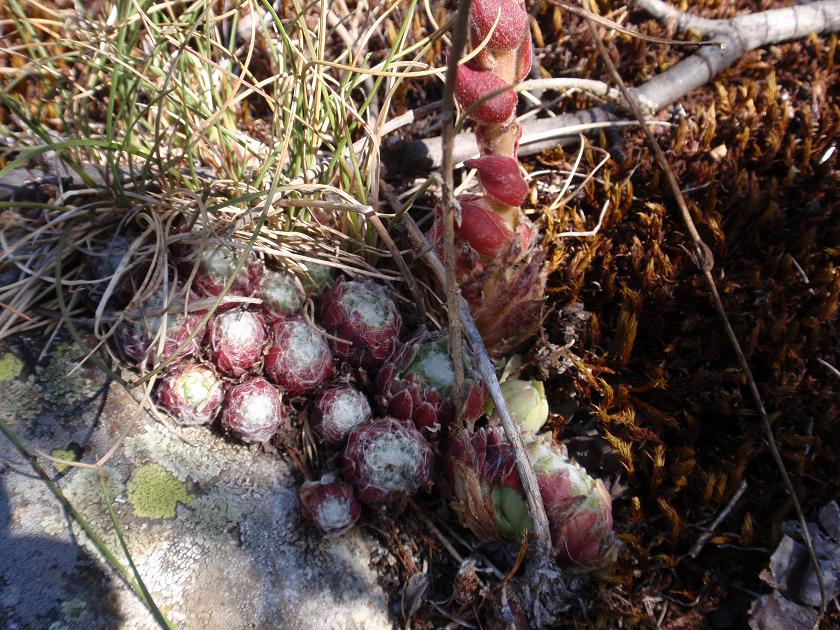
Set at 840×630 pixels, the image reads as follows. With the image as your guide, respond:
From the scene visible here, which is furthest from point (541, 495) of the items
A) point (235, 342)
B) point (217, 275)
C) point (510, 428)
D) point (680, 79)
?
point (680, 79)

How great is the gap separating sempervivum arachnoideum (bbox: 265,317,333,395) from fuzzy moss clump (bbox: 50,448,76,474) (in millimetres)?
547

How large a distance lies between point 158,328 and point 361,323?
572mm

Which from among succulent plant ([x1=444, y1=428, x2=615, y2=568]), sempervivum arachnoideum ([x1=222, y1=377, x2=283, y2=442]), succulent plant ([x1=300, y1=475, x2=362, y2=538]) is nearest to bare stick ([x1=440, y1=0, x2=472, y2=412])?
succulent plant ([x1=444, y1=428, x2=615, y2=568])

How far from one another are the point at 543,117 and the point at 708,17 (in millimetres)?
888

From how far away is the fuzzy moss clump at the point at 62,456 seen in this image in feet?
5.37

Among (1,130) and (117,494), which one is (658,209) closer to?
(117,494)

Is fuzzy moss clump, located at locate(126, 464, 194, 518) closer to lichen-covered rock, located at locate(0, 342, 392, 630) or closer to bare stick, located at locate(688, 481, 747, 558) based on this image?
lichen-covered rock, located at locate(0, 342, 392, 630)

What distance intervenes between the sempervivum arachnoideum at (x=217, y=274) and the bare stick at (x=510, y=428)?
53cm

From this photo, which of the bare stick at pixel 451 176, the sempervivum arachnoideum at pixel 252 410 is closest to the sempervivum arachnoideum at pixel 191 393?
the sempervivum arachnoideum at pixel 252 410

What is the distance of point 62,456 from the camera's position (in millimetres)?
1663

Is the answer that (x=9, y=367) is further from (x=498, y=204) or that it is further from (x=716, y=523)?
(x=716, y=523)

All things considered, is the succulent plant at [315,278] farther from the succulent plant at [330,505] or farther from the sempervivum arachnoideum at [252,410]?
the succulent plant at [330,505]

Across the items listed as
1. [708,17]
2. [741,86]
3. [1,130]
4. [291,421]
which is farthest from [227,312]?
[708,17]

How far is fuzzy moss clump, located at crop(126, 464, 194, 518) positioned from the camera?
5.40 ft
